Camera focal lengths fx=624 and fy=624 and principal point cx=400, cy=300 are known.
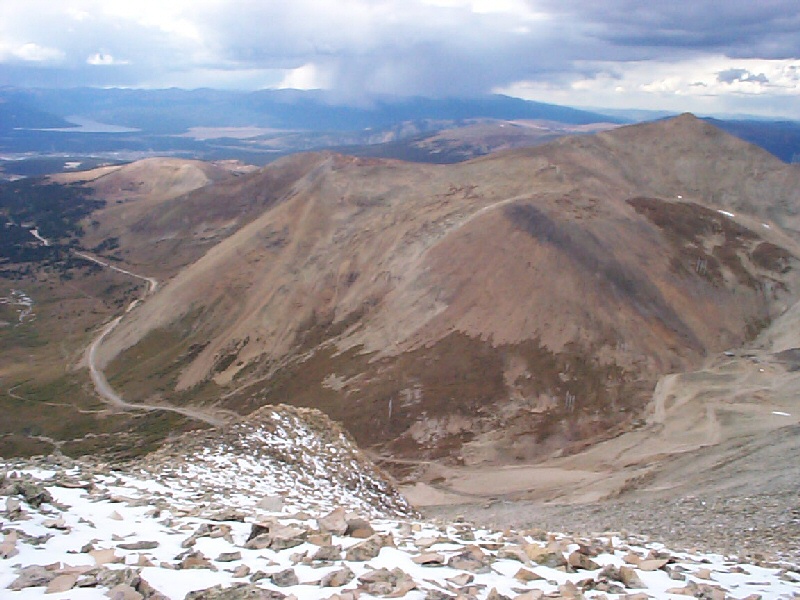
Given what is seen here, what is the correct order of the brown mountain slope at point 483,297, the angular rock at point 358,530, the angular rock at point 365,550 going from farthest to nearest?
the brown mountain slope at point 483,297 → the angular rock at point 358,530 → the angular rock at point 365,550

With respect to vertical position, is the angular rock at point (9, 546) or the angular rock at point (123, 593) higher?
the angular rock at point (123, 593)

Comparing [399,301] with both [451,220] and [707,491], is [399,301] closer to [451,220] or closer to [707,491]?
[451,220]

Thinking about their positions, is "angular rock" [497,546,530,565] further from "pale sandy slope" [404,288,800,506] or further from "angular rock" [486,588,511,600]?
"pale sandy slope" [404,288,800,506]

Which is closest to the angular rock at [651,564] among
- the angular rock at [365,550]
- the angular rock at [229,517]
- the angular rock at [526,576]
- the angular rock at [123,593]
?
the angular rock at [526,576]

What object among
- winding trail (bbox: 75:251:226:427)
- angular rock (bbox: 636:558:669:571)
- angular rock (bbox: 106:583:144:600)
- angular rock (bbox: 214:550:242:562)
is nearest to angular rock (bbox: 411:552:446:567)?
angular rock (bbox: 214:550:242:562)

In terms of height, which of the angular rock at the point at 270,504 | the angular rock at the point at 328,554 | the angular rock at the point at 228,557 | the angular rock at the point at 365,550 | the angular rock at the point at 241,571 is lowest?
the angular rock at the point at 270,504

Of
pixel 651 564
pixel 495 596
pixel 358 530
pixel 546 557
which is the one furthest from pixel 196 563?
pixel 651 564

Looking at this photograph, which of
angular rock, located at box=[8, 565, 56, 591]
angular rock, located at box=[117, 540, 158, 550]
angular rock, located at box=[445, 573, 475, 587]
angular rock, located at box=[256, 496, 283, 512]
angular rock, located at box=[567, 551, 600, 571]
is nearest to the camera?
angular rock, located at box=[8, 565, 56, 591]

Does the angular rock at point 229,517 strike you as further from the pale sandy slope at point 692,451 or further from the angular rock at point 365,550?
the pale sandy slope at point 692,451
